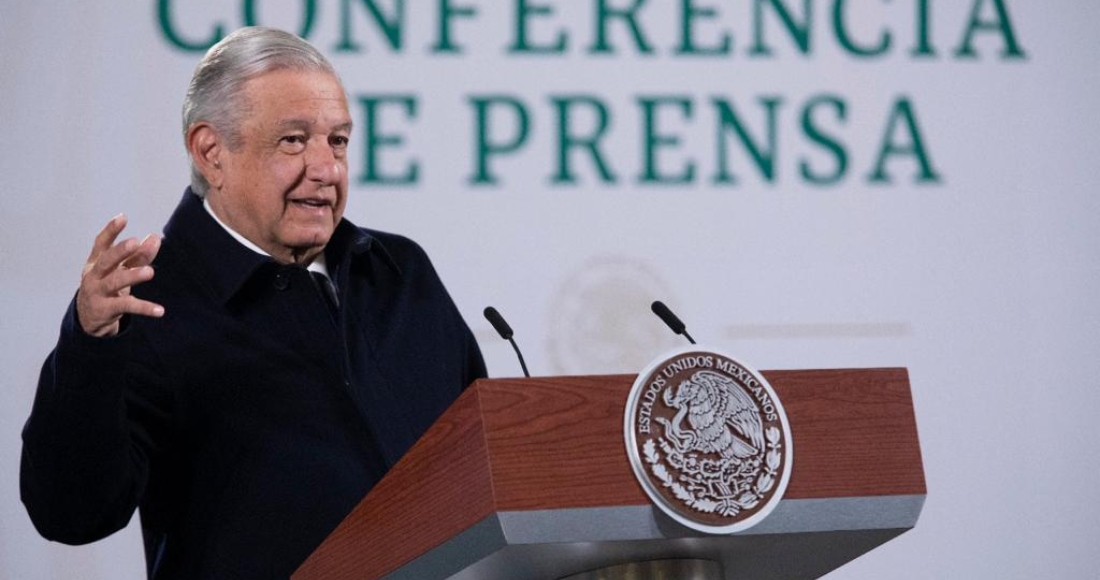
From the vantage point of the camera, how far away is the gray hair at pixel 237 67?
7.13ft

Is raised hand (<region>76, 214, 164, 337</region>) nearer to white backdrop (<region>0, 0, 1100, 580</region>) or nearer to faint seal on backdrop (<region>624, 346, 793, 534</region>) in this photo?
faint seal on backdrop (<region>624, 346, 793, 534</region>)

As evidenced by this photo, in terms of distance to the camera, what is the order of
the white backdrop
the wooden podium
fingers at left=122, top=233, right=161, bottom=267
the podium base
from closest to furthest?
the wooden podium, the podium base, fingers at left=122, top=233, right=161, bottom=267, the white backdrop

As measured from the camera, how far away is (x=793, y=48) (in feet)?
11.2

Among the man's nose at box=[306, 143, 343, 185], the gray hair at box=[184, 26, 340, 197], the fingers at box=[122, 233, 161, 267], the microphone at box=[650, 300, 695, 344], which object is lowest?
the microphone at box=[650, 300, 695, 344]

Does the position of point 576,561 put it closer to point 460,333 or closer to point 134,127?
point 460,333

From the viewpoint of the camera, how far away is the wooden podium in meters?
1.38

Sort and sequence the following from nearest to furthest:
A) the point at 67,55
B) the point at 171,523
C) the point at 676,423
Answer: the point at 676,423 < the point at 171,523 < the point at 67,55

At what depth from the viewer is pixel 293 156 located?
2.18 m

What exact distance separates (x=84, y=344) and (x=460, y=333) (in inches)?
30.5

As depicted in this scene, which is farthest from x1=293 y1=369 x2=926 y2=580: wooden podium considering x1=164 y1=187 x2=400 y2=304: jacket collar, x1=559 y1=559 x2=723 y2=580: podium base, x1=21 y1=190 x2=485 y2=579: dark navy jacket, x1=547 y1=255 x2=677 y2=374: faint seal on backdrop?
x1=547 y1=255 x2=677 y2=374: faint seal on backdrop

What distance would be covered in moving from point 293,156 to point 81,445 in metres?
0.54

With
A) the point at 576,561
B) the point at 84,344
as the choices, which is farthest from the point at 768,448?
the point at 84,344

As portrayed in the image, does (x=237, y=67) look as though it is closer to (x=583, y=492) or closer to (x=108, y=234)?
(x=108, y=234)

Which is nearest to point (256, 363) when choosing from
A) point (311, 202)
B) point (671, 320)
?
point (311, 202)
